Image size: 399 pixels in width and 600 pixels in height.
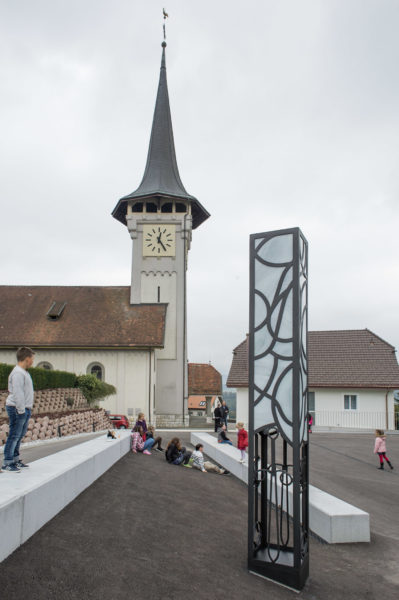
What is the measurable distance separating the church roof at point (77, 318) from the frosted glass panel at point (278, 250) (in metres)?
29.1

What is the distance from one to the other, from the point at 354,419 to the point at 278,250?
30.0 meters

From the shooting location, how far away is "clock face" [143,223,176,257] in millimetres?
40688

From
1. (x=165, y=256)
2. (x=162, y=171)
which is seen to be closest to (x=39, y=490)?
(x=165, y=256)

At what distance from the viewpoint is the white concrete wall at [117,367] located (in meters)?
35.8

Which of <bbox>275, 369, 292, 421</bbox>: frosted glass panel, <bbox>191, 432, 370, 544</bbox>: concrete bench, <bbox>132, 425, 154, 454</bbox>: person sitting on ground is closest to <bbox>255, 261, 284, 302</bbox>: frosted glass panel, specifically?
<bbox>275, 369, 292, 421</bbox>: frosted glass panel

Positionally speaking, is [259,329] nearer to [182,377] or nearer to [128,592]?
[128,592]

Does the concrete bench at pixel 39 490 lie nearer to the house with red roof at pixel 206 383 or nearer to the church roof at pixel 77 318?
the church roof at pixel 77 318

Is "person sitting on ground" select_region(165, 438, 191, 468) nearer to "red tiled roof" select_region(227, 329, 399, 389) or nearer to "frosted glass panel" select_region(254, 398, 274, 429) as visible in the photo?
"frosted glass panel" select_region(254, 398, 274, 429)

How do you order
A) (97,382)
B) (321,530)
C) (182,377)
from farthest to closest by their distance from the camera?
(182,377), (97,382), (321,530)

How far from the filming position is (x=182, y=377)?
126 ft

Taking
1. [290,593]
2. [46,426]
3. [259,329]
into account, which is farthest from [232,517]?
[46,426]

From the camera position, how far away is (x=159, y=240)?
40938 mm

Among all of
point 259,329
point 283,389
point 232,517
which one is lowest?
point 232,517

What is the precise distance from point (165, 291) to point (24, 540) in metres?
34.8
